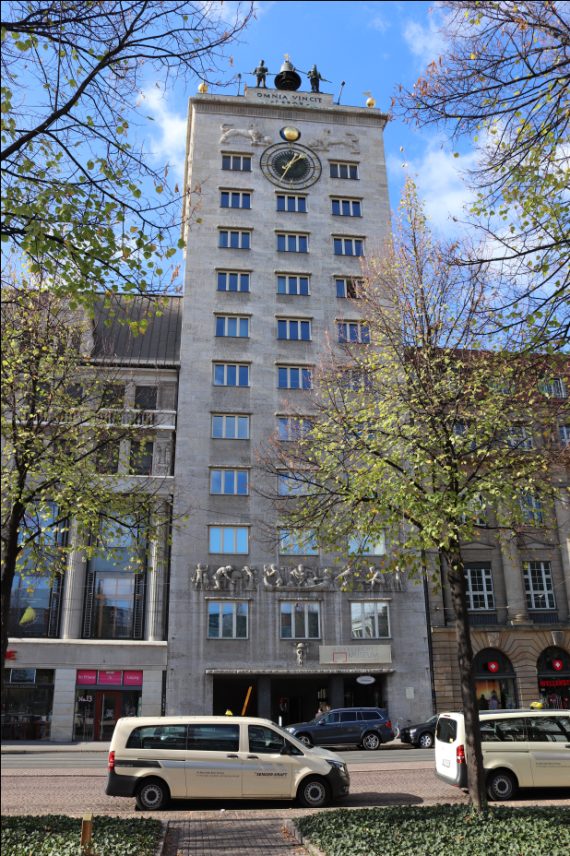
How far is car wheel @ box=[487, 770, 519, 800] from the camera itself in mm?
15461

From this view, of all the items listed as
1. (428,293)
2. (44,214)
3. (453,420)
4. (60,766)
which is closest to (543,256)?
(453,420)

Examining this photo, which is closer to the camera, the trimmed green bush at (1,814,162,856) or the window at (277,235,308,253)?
the trimmed green bush at (1,814,162,856)

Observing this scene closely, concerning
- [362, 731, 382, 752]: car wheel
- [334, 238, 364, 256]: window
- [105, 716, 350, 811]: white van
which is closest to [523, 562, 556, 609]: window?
[362, 731, 382, 752]: car wheel

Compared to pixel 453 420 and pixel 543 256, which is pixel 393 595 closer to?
pixel 453 420

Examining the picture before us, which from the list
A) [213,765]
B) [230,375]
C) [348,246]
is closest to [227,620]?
[230,375]

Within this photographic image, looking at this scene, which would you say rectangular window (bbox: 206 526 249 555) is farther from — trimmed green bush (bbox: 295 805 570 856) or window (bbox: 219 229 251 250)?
trimmed green bush (bbox: 295 805 570 856)

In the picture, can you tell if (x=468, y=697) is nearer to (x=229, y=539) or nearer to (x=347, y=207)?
(x=229, y=539)

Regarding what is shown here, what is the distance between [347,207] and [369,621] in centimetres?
2692

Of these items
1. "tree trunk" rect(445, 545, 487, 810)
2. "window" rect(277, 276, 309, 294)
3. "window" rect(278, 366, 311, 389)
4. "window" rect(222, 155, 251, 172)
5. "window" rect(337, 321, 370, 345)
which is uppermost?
"window" rect(222, 155, 251, 172)

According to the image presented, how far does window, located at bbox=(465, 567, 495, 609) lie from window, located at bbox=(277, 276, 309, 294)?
19.7m

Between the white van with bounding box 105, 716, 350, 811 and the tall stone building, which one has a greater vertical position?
the tall stone building

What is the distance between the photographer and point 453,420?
14180 millimetres

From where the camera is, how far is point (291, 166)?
47.9m

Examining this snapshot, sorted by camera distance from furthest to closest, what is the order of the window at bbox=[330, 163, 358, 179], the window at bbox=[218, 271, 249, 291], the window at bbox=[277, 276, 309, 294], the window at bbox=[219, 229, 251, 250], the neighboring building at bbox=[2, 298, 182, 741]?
the window at bbox=[330, 163, 358, 179] → the window at bbox=[219, 229, 251, 250] → the window at bbox=[277, 276, 309, 294] → the window at bbox=[218, 271, 249, 291] → the neighboring building at bbox=[2, 298, 182, 741]
